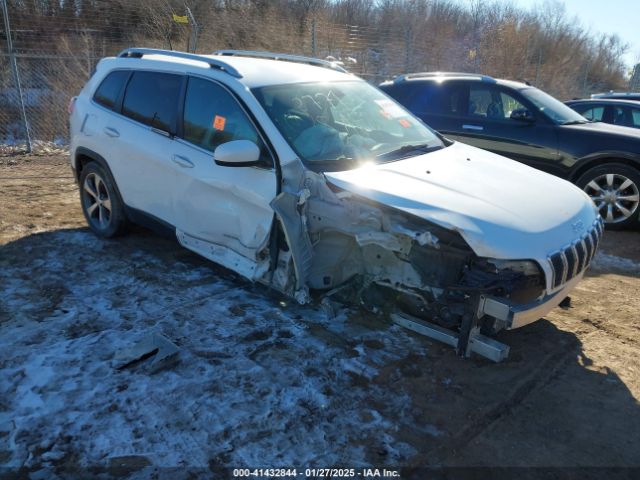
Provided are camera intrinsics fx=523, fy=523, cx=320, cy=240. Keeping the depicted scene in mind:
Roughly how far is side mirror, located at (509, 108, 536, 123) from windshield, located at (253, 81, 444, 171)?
284 cm

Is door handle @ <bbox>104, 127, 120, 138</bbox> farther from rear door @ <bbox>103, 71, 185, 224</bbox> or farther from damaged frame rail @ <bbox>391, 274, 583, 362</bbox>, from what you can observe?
damaged frame rail @ <bbox>391, 274, 583, 362</bbox>

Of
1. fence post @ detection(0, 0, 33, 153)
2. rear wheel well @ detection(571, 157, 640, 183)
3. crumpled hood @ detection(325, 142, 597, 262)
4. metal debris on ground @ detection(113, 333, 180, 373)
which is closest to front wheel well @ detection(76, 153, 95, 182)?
metal debris on ground @ detection(113, 333, 180, 373)

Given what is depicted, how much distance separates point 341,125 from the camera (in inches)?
167

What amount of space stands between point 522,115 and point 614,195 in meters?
1.56

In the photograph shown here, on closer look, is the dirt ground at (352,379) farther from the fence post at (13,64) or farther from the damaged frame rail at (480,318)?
the fence post at (13,64)

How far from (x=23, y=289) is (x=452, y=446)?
3.59 meters

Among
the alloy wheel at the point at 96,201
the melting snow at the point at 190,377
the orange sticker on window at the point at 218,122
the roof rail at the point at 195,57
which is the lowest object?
the melting snow at the point at 190,377

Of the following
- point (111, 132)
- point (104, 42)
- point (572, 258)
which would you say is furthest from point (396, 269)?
point (104, 42)

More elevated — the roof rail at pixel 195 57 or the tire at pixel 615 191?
the roof rail at pixel 195 57

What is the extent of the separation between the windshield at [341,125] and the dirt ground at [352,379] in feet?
4.03

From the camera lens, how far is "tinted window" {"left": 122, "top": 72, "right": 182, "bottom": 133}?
15.0 feet

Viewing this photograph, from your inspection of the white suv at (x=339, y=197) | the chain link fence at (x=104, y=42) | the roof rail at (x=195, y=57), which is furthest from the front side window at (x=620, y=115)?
the roof rail at (x=195, y=57)

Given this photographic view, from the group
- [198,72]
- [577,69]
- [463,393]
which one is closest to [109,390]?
[463,393]

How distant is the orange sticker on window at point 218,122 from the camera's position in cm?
416
